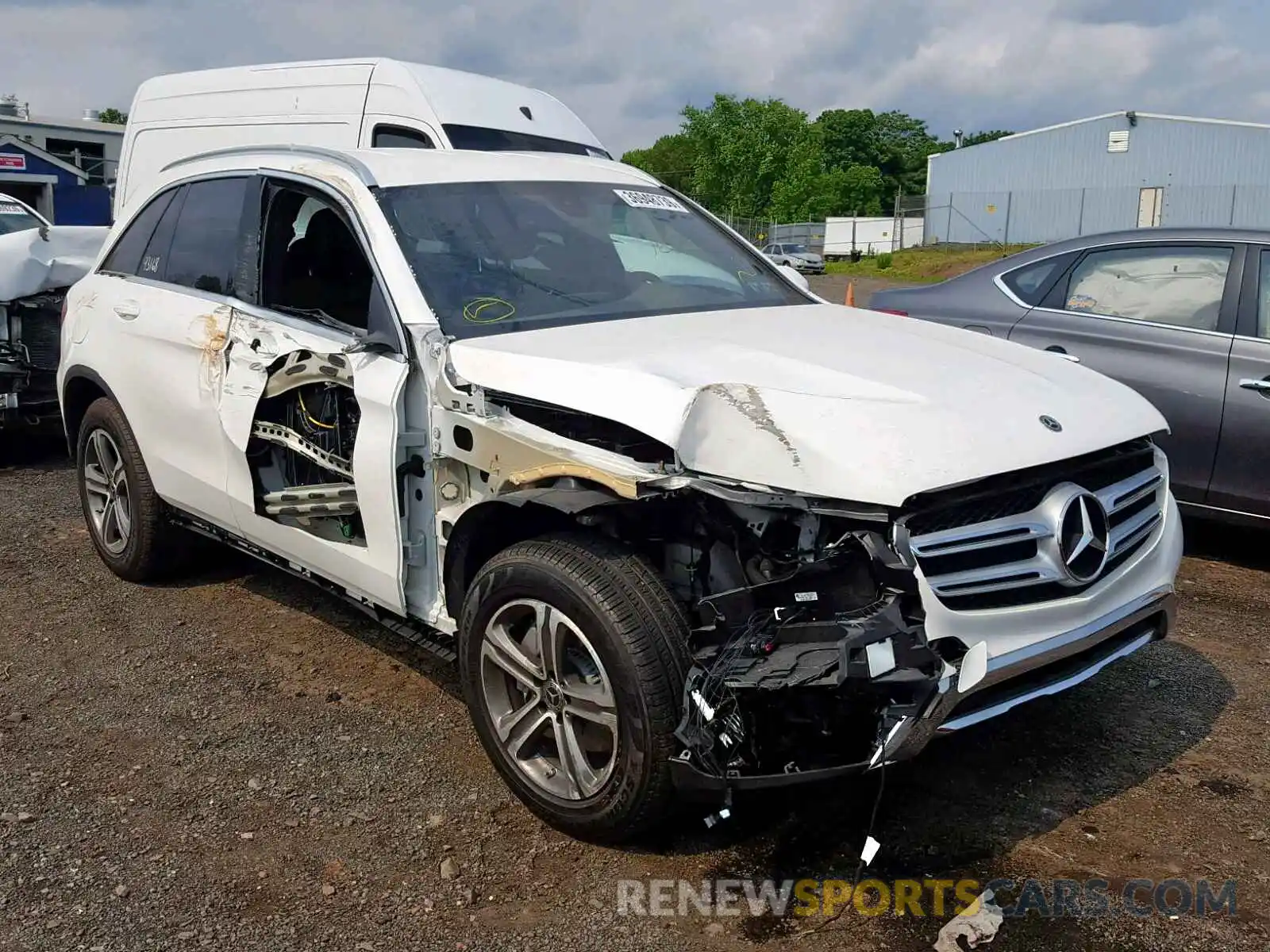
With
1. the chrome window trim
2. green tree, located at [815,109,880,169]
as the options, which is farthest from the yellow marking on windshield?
green tree, located at [815,109,880,169]

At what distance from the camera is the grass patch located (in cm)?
3678

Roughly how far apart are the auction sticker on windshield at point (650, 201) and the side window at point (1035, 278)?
223cm

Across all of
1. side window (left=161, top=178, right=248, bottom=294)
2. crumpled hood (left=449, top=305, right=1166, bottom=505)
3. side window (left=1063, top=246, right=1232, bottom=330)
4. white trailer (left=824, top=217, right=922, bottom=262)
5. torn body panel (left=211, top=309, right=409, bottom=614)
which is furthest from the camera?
white trailer (left=824, top=217, right=922, bottom=262)

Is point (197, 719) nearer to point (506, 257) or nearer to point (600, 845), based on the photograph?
point (600, 845)

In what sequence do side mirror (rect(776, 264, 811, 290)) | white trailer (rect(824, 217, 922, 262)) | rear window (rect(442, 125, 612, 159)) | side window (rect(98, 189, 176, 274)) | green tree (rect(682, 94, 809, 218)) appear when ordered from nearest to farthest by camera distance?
side mirror (rect(776, 264, 811, 290)) → side window (rect(98, 189, 176, 274)) → rear window (rect(442, 125, 612, 159)) → white trailer (rect(824, 217, 922, 262)) → green tree (rect(682, 94, 809, 218))

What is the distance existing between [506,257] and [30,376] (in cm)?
514

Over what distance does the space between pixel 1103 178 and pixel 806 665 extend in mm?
50500

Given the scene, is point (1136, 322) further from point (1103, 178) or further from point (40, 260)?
point (1103, 178)

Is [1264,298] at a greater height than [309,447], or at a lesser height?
greater

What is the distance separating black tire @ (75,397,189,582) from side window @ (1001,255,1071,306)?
173 inches

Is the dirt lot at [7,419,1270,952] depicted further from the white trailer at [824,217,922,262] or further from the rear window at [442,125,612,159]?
A: the white trailer at [824,217,922,262]

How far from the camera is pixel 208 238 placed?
185 inches

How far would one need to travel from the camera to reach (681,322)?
12.6 ft

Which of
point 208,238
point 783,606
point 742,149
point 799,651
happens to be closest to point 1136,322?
point 783,606
